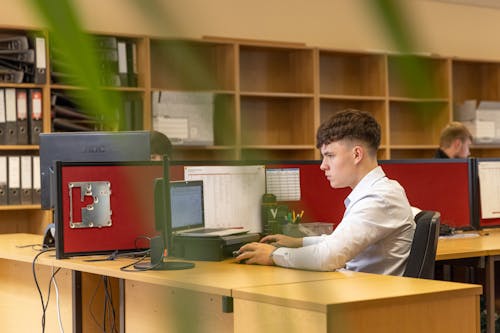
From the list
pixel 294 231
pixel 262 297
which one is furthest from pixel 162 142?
pixel 294 231

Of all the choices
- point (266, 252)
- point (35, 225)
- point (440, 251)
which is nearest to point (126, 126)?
point (266, 252)

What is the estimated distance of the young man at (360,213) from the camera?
230cm

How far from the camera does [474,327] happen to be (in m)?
1.96

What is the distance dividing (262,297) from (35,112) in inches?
174

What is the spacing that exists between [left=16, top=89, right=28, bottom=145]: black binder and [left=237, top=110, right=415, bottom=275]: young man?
2.65 meters

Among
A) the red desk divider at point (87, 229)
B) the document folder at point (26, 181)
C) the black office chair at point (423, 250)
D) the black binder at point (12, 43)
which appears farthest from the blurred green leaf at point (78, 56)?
the black binder at point (12, 43)

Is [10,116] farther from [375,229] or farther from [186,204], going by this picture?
[375,229]

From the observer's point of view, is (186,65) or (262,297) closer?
(186,65)

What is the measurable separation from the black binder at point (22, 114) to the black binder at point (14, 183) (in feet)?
0.59

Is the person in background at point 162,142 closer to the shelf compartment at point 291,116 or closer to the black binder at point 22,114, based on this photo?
the black binder at point 22,114

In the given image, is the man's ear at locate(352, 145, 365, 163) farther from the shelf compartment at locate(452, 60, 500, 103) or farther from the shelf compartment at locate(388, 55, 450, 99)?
the shelf compartment at locate(452, 60, 500, 103)

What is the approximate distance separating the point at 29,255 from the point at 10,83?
2.08 m

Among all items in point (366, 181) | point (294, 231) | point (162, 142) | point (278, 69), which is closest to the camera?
point (162, 142)

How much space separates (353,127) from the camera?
253cm
